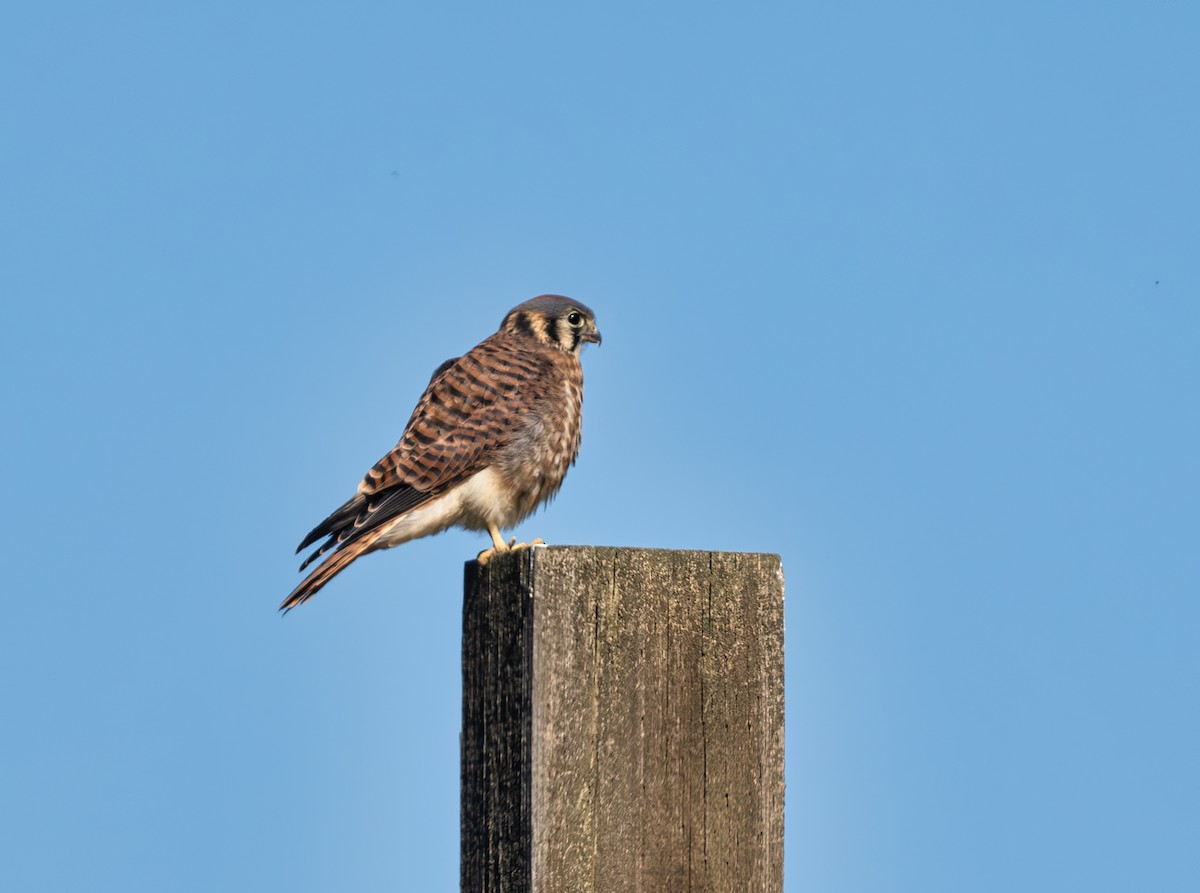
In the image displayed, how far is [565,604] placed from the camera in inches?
87.2

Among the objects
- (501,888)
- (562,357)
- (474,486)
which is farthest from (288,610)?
(501,888)

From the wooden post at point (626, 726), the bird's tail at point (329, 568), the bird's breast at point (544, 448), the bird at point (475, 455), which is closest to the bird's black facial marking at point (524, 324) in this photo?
the bird at point (475, 455)

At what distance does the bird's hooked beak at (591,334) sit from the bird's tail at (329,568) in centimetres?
150

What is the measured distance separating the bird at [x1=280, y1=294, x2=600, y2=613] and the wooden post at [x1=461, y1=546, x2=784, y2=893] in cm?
252

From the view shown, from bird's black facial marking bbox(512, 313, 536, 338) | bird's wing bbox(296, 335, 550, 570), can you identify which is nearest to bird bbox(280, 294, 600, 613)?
bird's wing bbox(296, 335, 550, 570)

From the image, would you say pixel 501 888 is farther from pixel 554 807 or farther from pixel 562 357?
pixel 562 357

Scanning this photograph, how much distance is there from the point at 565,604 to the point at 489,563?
0.22 m

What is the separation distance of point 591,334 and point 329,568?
1.90m

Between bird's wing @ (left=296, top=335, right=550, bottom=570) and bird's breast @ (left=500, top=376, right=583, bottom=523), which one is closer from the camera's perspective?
bird's wing @ (left=296, top=335, right=550, bottom=570)

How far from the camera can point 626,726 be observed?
7.21ft

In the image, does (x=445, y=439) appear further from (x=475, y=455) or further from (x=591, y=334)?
(x=591, y=334)

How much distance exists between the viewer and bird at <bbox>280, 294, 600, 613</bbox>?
4.97 metres

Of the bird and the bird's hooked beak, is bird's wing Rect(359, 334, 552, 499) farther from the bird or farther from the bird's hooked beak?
the bird's hooked beak

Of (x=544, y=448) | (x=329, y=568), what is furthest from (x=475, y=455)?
(x=329, y=568)
